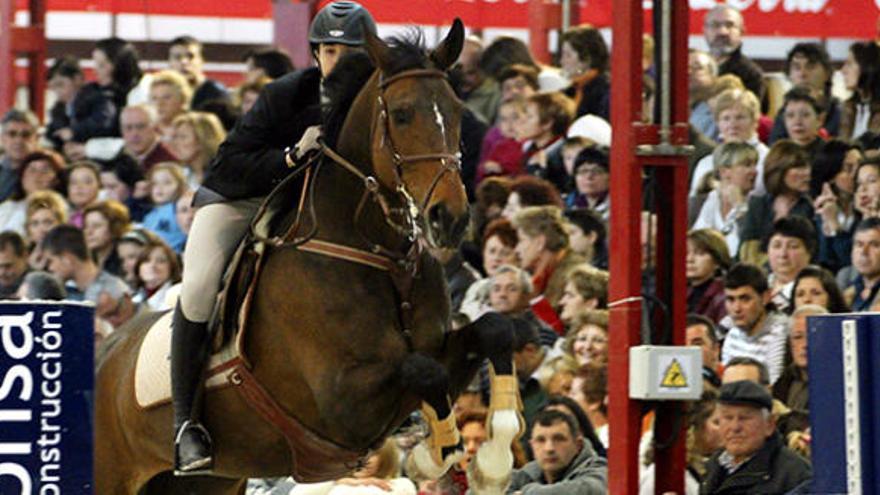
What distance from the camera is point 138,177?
15781mm

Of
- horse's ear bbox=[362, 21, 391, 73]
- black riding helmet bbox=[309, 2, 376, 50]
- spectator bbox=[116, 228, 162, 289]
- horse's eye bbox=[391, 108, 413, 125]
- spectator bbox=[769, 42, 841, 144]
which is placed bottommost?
spectator bbox=[116, 228, 162, 289]

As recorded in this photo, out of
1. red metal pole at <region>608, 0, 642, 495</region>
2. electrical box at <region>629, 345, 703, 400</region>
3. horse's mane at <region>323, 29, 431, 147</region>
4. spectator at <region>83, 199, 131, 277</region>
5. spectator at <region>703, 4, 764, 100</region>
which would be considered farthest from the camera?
spectator at <region>83, 199, 131, 277</region>

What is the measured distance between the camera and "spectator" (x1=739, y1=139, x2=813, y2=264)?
38.0 ft

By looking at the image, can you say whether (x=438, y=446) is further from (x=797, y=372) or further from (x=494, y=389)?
(x=797, y=372)

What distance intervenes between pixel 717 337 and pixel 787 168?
1306 millimetres

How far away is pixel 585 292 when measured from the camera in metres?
11.4

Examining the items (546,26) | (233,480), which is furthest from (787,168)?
(546,26)

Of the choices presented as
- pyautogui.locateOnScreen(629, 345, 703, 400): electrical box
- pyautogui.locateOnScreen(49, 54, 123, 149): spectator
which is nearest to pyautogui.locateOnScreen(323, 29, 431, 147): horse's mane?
pyautogui.locateOnScreen(629, 345, 703, 400): electrical box

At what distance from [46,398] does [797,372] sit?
4.15 meters

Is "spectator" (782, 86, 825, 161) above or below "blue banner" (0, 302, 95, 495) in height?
above

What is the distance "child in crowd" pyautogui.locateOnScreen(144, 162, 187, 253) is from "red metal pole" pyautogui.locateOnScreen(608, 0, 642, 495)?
6.23 metres

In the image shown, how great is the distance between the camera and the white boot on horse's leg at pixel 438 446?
26.1 ft

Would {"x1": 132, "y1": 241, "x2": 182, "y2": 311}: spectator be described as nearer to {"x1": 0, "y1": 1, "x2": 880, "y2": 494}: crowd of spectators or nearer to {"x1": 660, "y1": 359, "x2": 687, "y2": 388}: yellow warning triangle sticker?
{"x1": 0, "y1": 1, "x2": 880, "y2": 494}: crowd of spectators

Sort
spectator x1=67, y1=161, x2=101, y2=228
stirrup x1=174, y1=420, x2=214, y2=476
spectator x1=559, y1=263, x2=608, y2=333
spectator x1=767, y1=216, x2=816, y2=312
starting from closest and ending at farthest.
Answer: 1. stirrup x1=174, y1=420, x2=214, y2=476
2. spectator x1=767, y1=216, x2=816, y2=312
3. spectator x1=559, y1=263, x2=608, y2=333
4. spectator x1=67, y1=161, x2=101, y2=228
